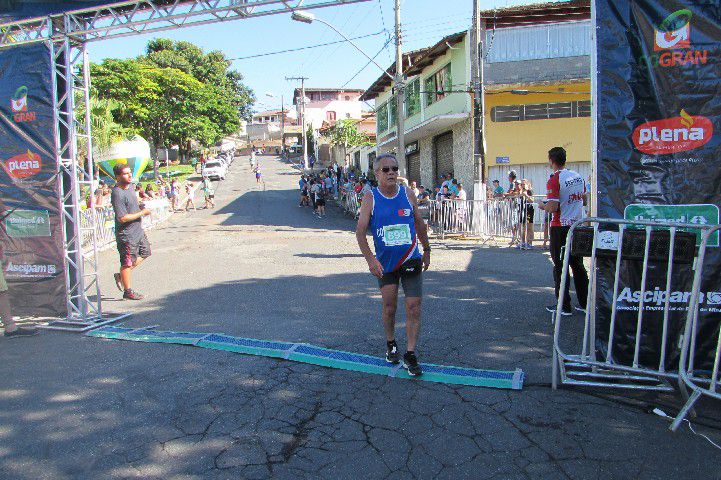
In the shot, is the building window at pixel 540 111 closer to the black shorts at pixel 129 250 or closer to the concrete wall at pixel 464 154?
the concrete wall at pixel 464 154

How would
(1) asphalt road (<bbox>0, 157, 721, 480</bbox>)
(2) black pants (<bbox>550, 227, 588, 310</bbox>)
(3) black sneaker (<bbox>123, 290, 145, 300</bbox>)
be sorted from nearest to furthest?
1. (1) asphalt road (<bbox>0, 157, 721, 480</bbox>)
2. (2) black pants (<bbox>550, 227, 588, 310</bbox>)
3. (3) black sneaker (<bbox>123, 290, 145, 300</bbox>)

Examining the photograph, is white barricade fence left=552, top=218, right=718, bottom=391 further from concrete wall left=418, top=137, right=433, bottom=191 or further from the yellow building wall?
concrete wall left=418, top=137, right=433, bottom=191

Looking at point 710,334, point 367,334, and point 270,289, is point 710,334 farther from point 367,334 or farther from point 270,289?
point 270,289

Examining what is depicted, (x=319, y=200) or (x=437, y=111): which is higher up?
(x=437, y=111)

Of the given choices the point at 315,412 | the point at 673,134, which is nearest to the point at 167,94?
the point at 315,412

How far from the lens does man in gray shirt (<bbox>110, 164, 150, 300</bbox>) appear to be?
23.5 feet

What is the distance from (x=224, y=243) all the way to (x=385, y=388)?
11.6 m

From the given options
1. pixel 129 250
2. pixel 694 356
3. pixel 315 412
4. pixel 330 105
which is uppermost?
pixel 330 105

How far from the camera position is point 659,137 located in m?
3.91

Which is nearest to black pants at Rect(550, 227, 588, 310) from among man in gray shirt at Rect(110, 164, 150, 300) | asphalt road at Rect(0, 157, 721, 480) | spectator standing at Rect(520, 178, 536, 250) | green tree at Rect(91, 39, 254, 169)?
asphalt road at Rect(0, 157, 721, 480)

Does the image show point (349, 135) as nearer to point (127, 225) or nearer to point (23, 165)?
point (127, 225)

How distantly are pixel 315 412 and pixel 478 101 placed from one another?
16545 mm

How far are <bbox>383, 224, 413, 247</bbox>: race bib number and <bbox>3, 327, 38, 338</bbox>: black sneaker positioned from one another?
13.9 ft

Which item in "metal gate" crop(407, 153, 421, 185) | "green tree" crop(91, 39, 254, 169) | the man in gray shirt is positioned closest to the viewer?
the man in gray shirt
